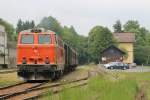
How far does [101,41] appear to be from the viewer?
436 feet

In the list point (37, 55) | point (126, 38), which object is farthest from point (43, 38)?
point (126, 38)

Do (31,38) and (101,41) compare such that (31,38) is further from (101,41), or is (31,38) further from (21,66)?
(101,41)

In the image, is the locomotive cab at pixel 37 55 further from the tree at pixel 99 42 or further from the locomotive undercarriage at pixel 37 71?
the tree at pixel 99 42

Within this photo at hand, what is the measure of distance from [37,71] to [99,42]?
103 metres

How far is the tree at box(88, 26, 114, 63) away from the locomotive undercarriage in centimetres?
9705

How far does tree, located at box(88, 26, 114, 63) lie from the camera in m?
129

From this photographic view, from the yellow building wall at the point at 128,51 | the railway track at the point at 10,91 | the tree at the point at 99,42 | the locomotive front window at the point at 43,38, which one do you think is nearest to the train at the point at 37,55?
the locomotive front window at the point at 43,38

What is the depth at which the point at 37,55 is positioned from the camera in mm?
30750

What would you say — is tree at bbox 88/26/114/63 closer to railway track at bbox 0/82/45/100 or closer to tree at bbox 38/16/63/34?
tree at bbox 38/16/63/34

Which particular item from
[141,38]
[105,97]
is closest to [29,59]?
[105,97]

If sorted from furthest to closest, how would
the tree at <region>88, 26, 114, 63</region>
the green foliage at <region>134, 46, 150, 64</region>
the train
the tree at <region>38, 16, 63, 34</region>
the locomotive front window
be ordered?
the green foliage at <region>134, 46, 150, 64</region>
the tree at <region>88, 26, 114, 63</region>
the tree at <region>38, 16, 63, 34</region>
the locomotive front window
the train

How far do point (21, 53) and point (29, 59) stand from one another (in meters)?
0.60

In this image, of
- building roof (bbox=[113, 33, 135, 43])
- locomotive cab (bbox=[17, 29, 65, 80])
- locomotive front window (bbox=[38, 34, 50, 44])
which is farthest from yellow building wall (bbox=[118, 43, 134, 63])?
locomotive cab (bbox=[17, 29, 65, 80])

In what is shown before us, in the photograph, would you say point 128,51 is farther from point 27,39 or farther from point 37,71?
point 37,71
